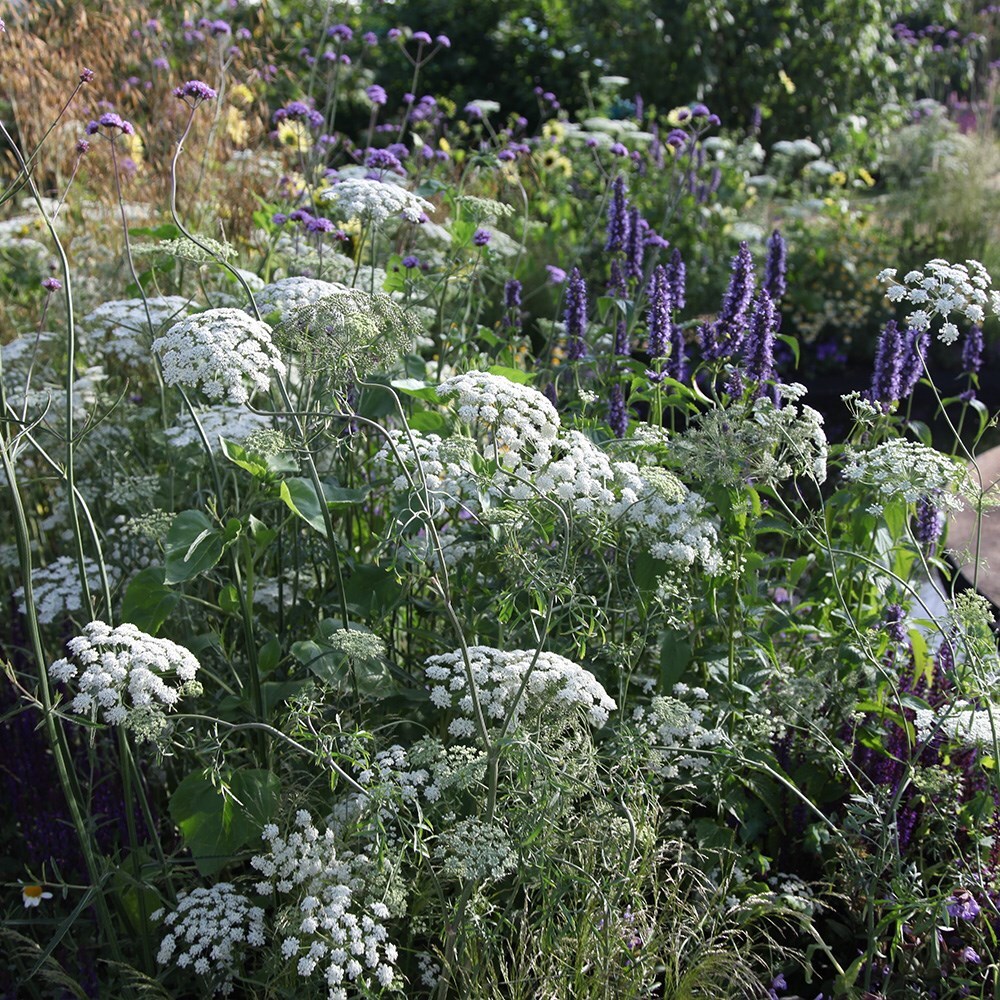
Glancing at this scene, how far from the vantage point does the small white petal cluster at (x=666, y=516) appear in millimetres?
2418

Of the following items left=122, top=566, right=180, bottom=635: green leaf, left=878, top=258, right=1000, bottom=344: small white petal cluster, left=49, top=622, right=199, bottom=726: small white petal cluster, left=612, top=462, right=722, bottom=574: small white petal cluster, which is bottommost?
left=122, top=566, right=180, bottom=635: green leaf

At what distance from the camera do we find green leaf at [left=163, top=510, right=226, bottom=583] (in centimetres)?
228

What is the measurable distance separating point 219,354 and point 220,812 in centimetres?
91

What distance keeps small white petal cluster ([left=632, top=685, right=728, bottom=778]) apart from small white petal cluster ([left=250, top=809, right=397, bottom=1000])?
633 millimetres

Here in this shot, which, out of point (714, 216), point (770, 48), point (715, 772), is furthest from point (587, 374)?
point (770, 48)

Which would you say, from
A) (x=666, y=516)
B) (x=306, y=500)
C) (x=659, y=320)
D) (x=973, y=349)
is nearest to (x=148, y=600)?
(x=306, y=500)

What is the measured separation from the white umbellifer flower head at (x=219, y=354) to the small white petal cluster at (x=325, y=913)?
822mm

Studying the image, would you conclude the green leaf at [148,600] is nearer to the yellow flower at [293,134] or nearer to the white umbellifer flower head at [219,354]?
the white umbellifer flower head at [219,354]

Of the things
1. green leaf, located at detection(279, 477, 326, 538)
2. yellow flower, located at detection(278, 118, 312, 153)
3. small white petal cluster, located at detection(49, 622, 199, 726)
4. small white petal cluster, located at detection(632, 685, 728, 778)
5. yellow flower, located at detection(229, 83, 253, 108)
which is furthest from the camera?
yellow flower, located at detection(229, 83, 253, 108)

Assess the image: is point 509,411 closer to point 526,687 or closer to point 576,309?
point 526,687

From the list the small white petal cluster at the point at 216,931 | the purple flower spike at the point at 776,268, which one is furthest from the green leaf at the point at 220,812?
the purple flower spike at the point at 776,268

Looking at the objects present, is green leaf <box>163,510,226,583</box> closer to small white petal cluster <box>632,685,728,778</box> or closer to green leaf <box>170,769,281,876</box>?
green leaf <box>170,769,281,876</box>

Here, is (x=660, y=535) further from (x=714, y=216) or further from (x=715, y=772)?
(x=714, y=216)

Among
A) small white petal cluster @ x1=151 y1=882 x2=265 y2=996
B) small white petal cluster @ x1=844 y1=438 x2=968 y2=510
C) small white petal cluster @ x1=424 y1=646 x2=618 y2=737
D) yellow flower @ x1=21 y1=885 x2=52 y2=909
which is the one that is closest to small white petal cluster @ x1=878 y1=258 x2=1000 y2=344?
small white petal cluster @ x1=844 y1=438 x2=968 y2=510
